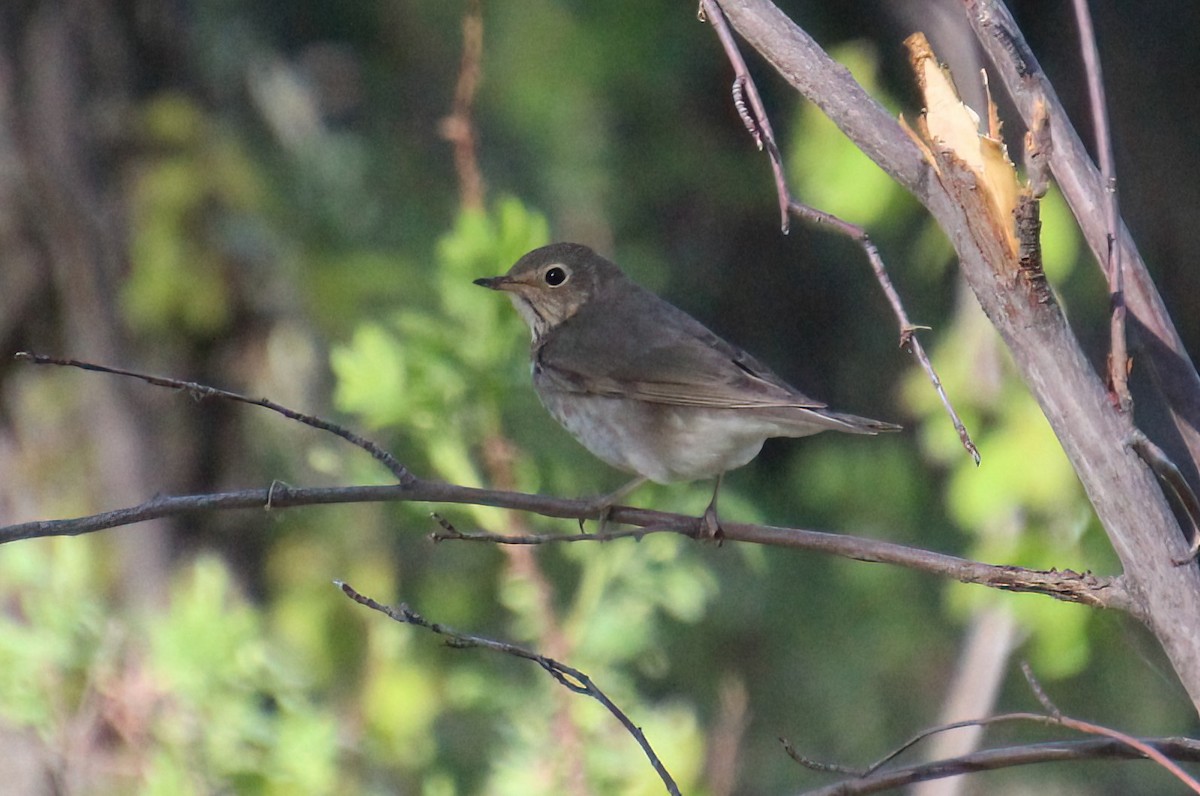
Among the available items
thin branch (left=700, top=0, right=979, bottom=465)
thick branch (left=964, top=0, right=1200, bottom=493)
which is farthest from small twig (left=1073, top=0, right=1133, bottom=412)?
thin branch (left=700, top=0, right=979, bottom=465)

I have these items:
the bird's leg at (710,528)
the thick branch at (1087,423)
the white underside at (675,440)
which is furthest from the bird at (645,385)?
the thick branch at (1087,423)

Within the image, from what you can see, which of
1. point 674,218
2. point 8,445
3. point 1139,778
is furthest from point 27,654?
point 1139,778

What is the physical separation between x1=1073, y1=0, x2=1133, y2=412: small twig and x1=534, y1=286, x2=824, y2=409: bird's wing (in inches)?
49.4

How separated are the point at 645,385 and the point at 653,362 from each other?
12 centimetres

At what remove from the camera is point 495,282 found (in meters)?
3.88

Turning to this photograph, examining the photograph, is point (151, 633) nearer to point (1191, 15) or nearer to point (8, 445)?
point (8, 445)

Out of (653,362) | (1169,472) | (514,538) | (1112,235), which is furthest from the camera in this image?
(653,362)

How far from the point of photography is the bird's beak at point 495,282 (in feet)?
12.5

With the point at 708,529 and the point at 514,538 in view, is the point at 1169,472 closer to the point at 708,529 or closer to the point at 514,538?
the point at 514,538

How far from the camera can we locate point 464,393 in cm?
389

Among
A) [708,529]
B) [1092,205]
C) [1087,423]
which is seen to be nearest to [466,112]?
[708,529]

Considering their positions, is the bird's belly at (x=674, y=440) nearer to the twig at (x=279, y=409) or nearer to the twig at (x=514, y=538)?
the twig at (x=514, y=538)

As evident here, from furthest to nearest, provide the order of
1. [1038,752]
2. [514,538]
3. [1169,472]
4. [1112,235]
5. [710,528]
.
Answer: [710,528]
[514,538]
[1038,752]
[1112,235]
[1169,472]

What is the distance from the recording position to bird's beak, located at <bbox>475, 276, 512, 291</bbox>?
382 cm
